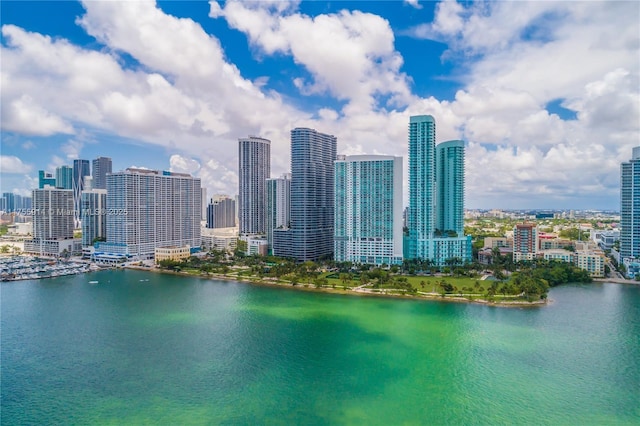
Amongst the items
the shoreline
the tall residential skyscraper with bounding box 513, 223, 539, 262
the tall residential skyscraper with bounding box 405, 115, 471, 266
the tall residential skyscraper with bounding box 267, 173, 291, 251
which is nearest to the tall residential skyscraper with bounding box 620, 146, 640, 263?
the tall residential skyscraper with bounding box 513, 223, 539, 262

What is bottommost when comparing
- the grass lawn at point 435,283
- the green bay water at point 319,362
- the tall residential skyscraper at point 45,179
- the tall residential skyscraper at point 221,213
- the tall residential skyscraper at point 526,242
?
the green bay water at point 319,362

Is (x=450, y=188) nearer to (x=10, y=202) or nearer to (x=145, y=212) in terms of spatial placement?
(x=145, y=212)

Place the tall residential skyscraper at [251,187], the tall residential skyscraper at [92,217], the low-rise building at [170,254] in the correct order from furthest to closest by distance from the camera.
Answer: the tall residential skyscraper at [251,187] < the tall residential skyscraper at [92,217] < the low-rise building at [170,254]

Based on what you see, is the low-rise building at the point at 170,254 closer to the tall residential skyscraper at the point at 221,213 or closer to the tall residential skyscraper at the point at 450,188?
the tall residential skyscraper at the point at 450,188

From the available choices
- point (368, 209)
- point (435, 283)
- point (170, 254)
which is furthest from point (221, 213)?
point (435, 283)

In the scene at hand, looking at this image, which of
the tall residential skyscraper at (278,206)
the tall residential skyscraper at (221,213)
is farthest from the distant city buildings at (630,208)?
the tall residential skyscraper at (221,213)

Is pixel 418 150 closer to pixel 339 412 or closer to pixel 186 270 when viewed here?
pixel 186 270

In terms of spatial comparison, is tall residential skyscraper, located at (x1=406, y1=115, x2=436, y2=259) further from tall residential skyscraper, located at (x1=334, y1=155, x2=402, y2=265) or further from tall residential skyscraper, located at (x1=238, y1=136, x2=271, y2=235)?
tall residential skyscraper, located at (x1=238, y1=136, x2=271, y2=235)
